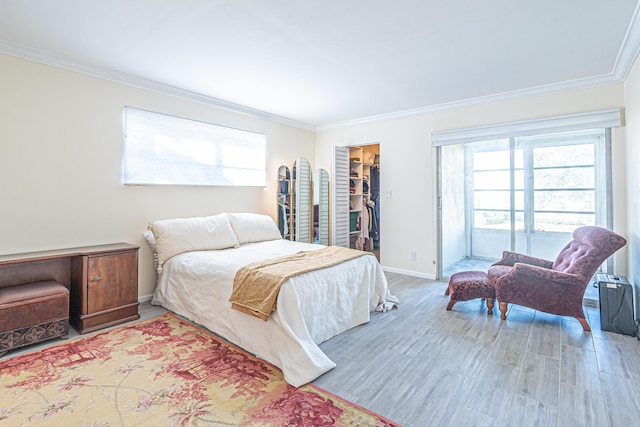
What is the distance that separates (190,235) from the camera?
3576 millimetres

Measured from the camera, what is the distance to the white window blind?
354 cm

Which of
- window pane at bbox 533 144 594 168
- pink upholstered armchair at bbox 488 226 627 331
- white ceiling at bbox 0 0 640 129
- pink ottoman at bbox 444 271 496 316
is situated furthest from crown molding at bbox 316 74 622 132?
pink ottoman at bbox 444 271 496 316

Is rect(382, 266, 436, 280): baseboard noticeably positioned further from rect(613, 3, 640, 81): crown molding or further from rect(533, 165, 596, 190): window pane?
rect(613, 3, 640, 81): crown molding

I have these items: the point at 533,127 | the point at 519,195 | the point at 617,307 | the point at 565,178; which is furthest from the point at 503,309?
the point at 533,127

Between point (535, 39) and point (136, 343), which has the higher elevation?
point (535, 39)

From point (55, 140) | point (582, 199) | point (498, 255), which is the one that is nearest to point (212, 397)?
point (55, 140)

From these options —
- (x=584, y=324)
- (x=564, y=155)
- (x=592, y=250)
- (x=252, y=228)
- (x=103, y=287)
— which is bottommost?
(x=584, y=324)

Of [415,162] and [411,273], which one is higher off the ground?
[415,162]

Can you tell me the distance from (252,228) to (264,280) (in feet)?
6.15

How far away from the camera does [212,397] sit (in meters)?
1.94

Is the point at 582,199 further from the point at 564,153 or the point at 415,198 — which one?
the point at 415,198

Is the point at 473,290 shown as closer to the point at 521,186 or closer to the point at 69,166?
the point at 521,186

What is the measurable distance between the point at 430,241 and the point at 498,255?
2.93 feet

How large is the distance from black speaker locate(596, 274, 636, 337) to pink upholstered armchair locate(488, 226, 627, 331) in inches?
7.4
